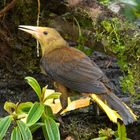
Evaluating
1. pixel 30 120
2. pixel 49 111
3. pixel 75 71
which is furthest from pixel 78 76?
pixel 30 120

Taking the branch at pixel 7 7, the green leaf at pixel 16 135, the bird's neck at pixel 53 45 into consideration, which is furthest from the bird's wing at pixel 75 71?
the green leaf at pixel 16 135

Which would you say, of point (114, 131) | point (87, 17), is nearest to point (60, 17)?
point (87, 17)

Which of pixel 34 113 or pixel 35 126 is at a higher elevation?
pixel 34 113

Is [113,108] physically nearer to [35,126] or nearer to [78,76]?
[78,76]

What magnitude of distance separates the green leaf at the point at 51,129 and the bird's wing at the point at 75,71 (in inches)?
14.2

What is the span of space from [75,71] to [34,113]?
1.73 ft

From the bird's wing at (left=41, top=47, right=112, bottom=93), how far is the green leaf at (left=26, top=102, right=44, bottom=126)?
0.39 m

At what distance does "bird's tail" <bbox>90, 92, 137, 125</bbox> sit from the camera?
120 inches

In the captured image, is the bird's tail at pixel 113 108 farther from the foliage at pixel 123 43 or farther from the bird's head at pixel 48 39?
the bird's head at pixel 48 39

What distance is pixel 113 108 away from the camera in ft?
10.2

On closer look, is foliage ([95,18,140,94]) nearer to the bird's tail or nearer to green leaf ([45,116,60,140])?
the bird's tail

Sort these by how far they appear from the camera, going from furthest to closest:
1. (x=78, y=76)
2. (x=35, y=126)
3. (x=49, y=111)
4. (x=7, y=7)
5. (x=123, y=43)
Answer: (x=7, y=7), (x=123, y=43), (x=78, y=76), (x=49, y=111), (x=35, y=126)

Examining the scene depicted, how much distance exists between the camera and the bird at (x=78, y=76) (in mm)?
3112

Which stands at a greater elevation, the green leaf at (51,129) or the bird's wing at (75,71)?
the bird's wing at (75,71)
